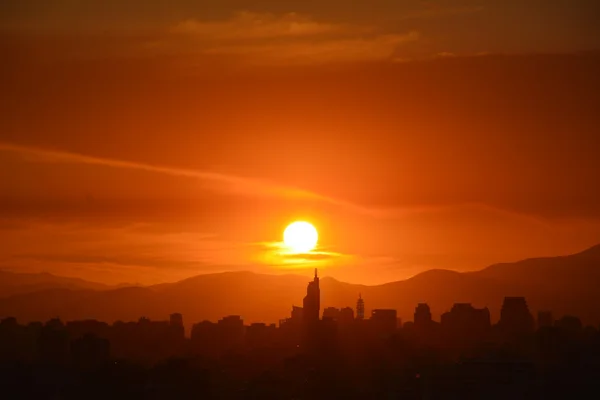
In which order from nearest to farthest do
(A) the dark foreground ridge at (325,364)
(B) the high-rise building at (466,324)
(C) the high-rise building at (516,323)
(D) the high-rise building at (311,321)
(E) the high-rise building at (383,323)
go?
1. (A) the dark foreground ridge at (325,364)
2. (D) the high-rise building at (311,321)
3. (B) the high-rise building at (466,324)
4. (E) the high-rise building at (383,323)
5. (C) the high-rise building at (516,323)

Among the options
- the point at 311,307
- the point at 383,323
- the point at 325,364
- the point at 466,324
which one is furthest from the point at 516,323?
the point at 325,364

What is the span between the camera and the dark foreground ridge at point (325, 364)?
450 feet

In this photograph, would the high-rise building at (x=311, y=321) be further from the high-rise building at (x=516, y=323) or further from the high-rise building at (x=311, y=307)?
the high-rise building at (x=516, y=323)

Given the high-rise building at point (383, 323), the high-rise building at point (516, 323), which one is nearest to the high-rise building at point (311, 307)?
the high-rise building at point (383, 323)

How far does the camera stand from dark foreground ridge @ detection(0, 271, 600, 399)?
137125 mm

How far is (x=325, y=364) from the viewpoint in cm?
15088

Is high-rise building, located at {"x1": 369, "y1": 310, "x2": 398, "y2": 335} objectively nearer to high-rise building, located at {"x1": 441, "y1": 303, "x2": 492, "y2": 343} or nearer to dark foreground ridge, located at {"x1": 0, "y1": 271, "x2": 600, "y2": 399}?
dark foreground ridge, located at {"x1": 0, "y1": 271, "x2": 600, "y2": 399}

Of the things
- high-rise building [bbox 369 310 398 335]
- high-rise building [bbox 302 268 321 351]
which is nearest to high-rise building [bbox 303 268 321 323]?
high-rise building [bbox 302 268 321 351]

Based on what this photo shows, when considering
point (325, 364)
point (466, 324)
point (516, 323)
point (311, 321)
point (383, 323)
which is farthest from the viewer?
point (516, 323)

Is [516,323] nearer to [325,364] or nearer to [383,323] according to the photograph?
[383,323]

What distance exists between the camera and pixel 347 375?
144 metres

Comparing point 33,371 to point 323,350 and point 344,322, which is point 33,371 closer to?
point 323,350

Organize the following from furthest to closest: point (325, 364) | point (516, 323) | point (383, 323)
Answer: point (516, 323)
point (383, 323)
point (325, 364)

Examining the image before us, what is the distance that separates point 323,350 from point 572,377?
33.7m
